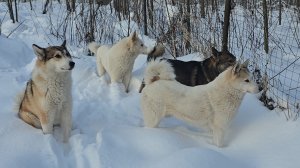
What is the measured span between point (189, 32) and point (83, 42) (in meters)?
3.04

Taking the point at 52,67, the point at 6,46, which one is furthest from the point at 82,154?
the point at 6,46

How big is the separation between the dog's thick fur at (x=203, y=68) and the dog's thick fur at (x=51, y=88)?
1.61 m

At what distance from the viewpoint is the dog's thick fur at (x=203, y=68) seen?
532 centimetres

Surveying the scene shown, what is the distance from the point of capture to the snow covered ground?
3.56 meters

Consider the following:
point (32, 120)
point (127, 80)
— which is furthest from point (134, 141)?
point (127, 80)

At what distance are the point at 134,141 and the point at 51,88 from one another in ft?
3.48

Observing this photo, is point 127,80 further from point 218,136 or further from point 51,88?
point 218,136

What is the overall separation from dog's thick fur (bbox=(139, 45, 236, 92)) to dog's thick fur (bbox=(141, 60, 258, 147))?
103 centimetres

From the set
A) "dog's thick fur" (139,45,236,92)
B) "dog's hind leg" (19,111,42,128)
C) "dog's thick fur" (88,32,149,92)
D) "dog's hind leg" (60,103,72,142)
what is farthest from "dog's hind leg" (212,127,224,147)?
"dog's thick fur" (88,32,149,92)

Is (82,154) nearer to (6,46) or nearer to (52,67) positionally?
(52,67)

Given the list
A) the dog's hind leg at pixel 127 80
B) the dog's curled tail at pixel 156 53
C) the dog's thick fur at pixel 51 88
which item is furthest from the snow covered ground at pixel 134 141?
the dog's curled tail at pixel 156 53

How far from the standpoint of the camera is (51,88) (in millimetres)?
4297

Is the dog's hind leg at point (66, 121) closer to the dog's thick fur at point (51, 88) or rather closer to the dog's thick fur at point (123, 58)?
the dog's thick fur at point (51, 88)

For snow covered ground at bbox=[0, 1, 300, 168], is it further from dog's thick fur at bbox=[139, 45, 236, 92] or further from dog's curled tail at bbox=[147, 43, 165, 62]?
dog's curled tail at bbox=[147, 43, 165, 62]
